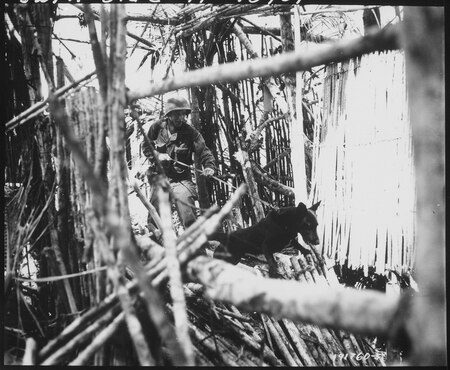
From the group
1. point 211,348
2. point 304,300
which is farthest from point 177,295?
point 211,348

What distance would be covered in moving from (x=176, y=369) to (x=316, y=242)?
233cm

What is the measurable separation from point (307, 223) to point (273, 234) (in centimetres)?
39

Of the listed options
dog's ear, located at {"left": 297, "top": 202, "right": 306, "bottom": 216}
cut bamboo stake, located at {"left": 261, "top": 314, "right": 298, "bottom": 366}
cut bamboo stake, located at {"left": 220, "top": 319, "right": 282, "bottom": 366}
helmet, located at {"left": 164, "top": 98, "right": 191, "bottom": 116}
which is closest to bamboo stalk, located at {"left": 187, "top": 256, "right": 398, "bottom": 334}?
cut bamboo stake, located at {"left": 220, "top": 319, "right": 282, "bottom": 366}

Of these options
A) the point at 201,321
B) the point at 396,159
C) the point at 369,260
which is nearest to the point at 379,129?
the point at 396,159

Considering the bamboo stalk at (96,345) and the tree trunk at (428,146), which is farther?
the bamboo stalk at (96,345)

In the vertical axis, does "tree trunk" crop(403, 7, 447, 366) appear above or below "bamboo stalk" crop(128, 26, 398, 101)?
below

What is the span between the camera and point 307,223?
3.23 m

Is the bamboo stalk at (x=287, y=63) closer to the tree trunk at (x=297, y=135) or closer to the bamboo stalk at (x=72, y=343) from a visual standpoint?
the bamboo stalk at (x=72, y=343)

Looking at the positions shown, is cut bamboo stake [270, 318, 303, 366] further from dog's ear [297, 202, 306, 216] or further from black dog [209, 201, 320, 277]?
dog's ear [297, 202, 306, 216]

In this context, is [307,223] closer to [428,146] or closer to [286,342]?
[286,342]

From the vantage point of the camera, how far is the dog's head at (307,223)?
3.18 m

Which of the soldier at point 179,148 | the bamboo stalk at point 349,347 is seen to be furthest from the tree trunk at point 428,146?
the soldier at point 179,148

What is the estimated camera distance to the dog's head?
3180 mm

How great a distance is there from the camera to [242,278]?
1149 millimetres
